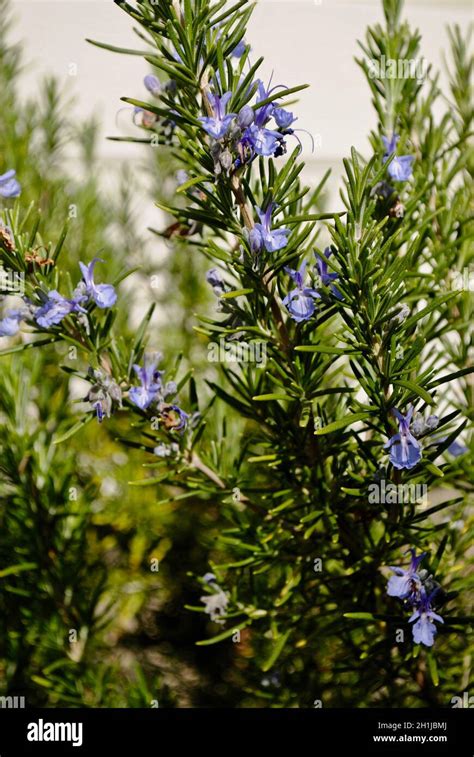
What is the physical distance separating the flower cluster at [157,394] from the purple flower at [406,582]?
0.22 meters

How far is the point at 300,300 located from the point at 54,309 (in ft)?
0.65

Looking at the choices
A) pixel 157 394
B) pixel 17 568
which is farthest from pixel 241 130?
pixel 17 568

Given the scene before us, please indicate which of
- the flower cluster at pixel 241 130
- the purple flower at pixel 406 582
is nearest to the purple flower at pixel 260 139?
the flower cluster at pixel 241 130

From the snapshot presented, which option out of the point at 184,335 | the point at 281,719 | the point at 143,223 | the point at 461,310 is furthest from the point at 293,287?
the point at 143,223

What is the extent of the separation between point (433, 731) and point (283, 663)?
0.66 feet

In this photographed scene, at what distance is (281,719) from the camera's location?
72 centimetres

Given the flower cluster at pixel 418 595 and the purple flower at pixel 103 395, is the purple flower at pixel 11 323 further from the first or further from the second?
the flower cluster at pixel 418 595

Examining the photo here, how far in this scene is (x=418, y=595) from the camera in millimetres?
583

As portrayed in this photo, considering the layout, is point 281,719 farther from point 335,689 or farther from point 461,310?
point 461,310

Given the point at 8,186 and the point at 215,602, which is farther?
the point at 215,602

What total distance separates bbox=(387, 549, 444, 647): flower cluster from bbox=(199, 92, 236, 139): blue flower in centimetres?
37

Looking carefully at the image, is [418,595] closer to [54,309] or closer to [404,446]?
[404,446]

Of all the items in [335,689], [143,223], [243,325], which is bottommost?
[335,689]

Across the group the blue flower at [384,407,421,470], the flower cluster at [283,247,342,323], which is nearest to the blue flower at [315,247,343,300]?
the flower cluster at [283,247,342,323]
